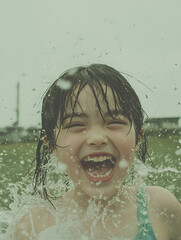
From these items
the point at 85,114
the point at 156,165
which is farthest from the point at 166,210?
the point at 156,165

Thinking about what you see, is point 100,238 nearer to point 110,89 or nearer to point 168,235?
point 168,235

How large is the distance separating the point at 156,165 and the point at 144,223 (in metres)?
2.86

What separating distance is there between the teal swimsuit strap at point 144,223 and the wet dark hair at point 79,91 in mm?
448

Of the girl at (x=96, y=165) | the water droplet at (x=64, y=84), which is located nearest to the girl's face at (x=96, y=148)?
the girl at (x=96, y=165)

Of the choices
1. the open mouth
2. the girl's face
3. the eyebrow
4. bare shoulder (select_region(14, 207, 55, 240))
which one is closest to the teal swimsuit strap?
the girl's face

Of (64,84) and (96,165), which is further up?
(64,84)

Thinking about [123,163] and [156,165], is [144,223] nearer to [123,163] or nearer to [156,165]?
[123,163]

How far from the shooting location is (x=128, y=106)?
2484mm

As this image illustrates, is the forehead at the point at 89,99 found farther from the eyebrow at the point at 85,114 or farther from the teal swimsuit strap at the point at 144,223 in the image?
the teal swimsuit strap at the point at 144,223

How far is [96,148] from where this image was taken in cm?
224

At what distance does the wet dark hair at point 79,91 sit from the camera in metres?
2.40

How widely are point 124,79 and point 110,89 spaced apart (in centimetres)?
23

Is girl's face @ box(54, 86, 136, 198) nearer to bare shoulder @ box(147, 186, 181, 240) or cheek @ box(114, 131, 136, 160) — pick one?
cheek @ box(114, 131, 136, 160)

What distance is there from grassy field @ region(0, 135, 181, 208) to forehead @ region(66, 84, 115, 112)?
6.20ft
